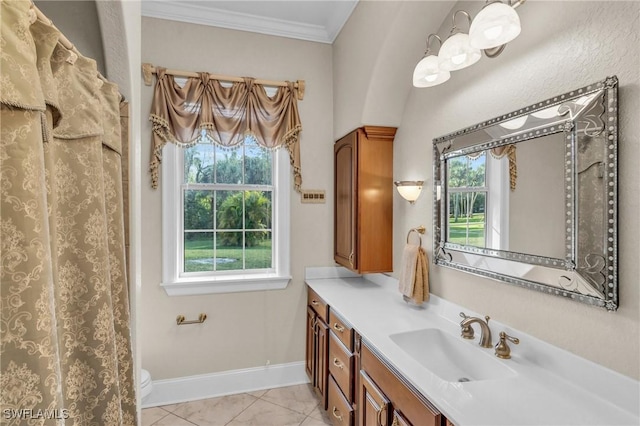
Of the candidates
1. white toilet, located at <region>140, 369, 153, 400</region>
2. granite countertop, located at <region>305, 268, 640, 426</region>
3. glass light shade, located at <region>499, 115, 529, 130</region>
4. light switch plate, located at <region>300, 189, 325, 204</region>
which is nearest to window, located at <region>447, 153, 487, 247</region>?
Answer: glass light shade, located at <region>499, 115, 529, 130</region>

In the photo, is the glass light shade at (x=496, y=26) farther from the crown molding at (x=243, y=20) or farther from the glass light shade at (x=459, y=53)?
the crown molding at (x=243, y=20)

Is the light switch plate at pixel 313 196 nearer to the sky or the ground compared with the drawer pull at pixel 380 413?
nearer to the sky

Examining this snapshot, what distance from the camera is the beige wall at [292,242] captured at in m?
2.56

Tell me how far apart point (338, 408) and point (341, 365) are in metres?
0.29

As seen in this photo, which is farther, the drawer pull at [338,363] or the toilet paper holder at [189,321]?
the toilet paper holder at [189,321]

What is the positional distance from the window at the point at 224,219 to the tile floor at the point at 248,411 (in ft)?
2.81

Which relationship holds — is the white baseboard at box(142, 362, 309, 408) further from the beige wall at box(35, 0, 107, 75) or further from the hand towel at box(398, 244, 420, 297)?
the beige wall at box(35, 0, 107, 75)

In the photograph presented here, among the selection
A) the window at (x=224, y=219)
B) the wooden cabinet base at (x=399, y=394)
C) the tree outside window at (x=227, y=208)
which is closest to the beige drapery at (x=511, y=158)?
the wooden cabinet base at (x=399, y=394)

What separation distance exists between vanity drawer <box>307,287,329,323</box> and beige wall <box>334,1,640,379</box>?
0.77m

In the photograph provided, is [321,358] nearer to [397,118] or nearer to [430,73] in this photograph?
[397,118]

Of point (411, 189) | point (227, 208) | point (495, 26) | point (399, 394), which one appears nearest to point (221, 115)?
point (227, 208)

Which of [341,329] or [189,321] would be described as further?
[189,321]

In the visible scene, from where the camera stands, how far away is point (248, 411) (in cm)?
248

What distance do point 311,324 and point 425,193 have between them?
1412mm
